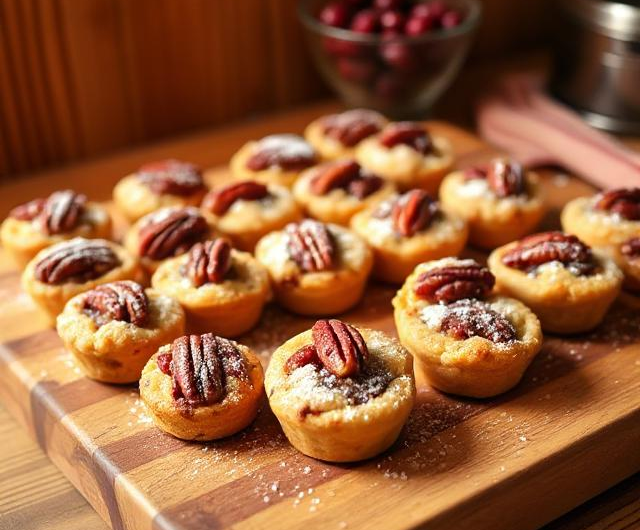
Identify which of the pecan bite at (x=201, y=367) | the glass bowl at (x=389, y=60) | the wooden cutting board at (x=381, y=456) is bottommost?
the wooden cutting board at (x=381, y=456)

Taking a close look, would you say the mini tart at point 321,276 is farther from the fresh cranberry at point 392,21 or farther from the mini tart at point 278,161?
the fresh cranberry at point 392,21

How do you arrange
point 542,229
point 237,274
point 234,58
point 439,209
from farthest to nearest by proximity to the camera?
point 234,58, point 542,229, point 439,209, point 237,274

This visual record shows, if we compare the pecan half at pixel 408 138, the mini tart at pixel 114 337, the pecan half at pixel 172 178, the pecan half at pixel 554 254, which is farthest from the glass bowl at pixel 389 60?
the mini tart at pixel 114 337

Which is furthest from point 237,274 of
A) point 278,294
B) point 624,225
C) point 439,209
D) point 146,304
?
point 624,225

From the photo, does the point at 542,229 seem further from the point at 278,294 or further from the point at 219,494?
the point at 219,494

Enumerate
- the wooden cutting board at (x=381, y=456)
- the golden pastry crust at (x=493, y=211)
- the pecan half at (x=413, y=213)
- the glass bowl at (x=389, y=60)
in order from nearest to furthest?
the wooden cutting board at (x=381, y=456)
the pecan half at (x=413, y=213)
the golden pastry crust at (x=493, y=211)
the glass bowl at (x=389, y=60)
